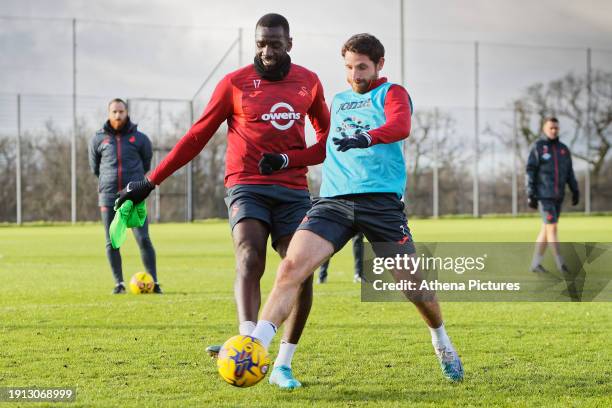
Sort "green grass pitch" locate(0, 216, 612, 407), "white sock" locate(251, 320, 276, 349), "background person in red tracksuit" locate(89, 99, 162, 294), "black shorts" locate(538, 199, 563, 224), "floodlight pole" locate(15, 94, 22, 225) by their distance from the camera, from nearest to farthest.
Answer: "white sock" locate(251, 320, 276, 349) → "green grass pitch" locate(0, 216, 612, 407) → "background person in red tracksuit" locate(89, 99, 162, 294) → "black shorts" locate(538, 199, 563, 224) → "floodlight pole" locate(15, 94, 22, 225)

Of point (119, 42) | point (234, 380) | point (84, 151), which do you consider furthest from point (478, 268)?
point (119, 42)

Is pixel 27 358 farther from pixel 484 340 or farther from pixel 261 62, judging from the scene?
pixel 484 340

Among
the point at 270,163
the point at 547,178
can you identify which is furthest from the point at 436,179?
the point at 270,163

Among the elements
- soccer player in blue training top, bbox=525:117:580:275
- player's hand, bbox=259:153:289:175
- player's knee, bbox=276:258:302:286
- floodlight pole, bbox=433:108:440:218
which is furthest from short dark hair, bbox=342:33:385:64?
floodlight pole, bbox=433:108:440:218

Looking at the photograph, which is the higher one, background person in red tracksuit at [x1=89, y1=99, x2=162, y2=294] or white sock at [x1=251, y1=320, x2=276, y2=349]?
background person in red tracksuit at [x1=89, y1=99, x2=162, y2=294]

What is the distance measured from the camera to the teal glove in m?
5.39

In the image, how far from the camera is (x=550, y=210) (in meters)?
12.7

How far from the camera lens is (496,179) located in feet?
144

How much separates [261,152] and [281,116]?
0.25 metres

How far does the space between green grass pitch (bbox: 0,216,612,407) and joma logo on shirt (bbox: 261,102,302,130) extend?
1536mm

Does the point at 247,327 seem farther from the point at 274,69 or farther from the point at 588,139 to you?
the point at 588,139

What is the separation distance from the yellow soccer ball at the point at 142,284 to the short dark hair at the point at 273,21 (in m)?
5.86

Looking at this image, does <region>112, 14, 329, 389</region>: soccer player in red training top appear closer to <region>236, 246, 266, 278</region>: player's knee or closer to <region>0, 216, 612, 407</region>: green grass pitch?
<region>236, 246, 266, 278</region>: player's knee

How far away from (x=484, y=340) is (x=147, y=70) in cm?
3629
